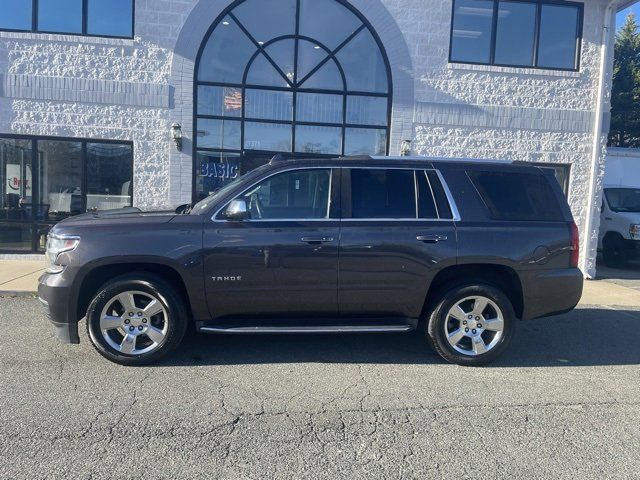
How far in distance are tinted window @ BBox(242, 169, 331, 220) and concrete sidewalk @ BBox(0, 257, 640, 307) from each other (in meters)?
4.50

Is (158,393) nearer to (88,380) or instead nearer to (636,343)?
(88,380)

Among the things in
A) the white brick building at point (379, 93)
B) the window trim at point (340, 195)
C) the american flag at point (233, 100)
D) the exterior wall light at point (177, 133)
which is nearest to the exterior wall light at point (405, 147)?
the white brick building at point (379, 93)

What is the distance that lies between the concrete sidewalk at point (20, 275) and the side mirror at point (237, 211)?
14.5 feet

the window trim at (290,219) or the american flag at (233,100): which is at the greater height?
the american flag at (233,100)

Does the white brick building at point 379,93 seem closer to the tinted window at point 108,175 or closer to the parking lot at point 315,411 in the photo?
the tinted window at point 108,175

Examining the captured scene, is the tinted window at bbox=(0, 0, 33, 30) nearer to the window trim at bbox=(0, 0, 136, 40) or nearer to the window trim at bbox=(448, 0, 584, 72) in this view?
the window trim at bbox=(0, 0, 136, 40)

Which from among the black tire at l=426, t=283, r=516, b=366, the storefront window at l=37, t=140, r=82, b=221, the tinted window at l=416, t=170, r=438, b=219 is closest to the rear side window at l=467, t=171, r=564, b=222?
the tinted window at l=416, t=170, r=438, b=219

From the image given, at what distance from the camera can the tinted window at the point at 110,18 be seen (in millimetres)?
9227

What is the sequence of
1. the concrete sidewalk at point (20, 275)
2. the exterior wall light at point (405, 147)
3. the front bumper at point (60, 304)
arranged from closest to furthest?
the front bumper at point (60, 304), the concrete sidewalk at point (20, 275), the exterior wall light at point (405, 147)

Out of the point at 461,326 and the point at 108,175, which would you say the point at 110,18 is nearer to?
the point at 108,175

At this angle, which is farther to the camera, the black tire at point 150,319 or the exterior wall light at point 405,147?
the exterior wall light at point 405,147

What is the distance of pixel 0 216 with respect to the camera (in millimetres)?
9516

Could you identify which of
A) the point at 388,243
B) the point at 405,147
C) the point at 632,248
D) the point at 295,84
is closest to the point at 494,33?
the point at 405,147

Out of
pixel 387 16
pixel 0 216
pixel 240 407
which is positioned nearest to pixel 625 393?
pixel 240 407
